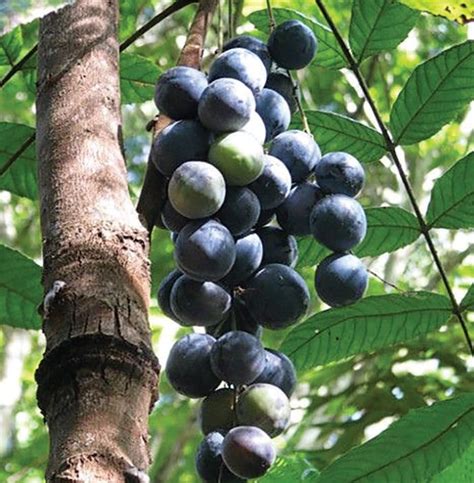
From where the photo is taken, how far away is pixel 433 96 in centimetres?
169

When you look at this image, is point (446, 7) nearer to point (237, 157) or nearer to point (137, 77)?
point (237, 157)

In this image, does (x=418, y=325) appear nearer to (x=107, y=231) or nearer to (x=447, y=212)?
(x=447, y=212)

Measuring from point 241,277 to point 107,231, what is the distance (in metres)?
0.27

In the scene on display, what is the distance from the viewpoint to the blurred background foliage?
3324 millimetres

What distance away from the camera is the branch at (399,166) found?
1577 millimetres

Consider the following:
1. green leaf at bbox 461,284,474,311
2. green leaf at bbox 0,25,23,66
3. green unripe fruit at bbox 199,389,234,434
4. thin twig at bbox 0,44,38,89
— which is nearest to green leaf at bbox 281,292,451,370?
green leaf at bbox 461,284,474,311

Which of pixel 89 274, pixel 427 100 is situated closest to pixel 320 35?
pixel 427 100

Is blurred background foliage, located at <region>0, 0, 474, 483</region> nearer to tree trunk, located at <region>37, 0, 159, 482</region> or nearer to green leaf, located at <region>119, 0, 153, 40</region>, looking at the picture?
green leaf, located at <region>119, 0, 153, 40</region>

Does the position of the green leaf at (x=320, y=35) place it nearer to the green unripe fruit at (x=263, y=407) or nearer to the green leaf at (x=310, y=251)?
the green leaf at (x=310, y=251)

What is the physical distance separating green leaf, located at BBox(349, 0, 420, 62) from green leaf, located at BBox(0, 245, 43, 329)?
695mm

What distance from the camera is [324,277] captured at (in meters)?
1.29

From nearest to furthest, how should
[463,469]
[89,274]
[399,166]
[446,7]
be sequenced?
1. [89,274]
2. [446,7]
3. [399,166]
4. [463,469]

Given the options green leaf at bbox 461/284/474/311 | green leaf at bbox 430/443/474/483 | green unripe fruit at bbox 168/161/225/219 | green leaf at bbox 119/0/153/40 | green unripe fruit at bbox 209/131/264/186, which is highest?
green leaf at bbox 119/0/153/40

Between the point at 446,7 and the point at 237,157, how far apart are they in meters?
0.40
